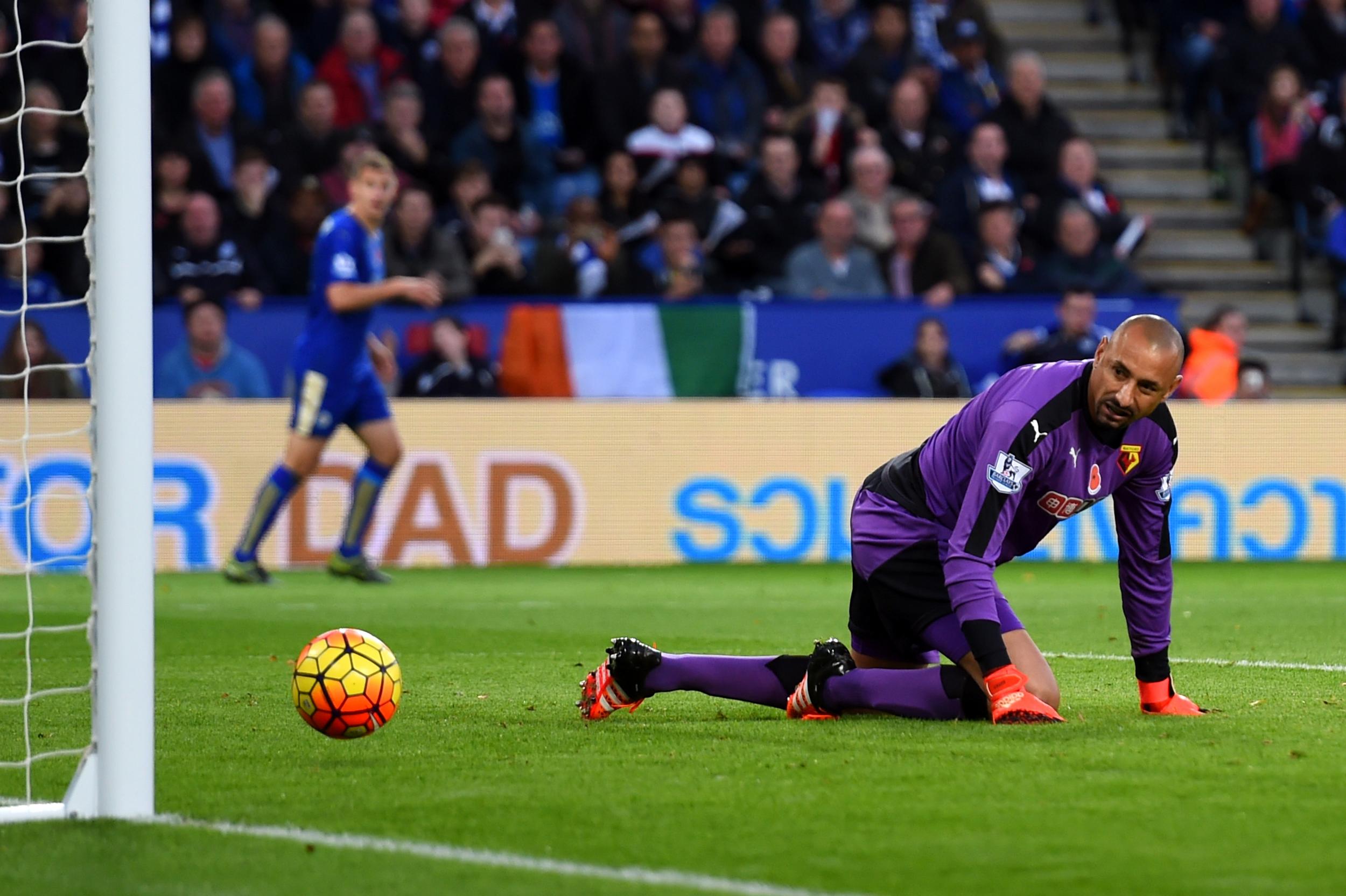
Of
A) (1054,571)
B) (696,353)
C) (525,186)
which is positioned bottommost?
(1054,571)

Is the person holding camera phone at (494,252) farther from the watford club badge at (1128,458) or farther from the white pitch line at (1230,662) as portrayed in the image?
the watford club badge at (1128,458)

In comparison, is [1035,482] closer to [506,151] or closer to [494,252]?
[494,252]

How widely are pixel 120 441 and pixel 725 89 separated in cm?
1213

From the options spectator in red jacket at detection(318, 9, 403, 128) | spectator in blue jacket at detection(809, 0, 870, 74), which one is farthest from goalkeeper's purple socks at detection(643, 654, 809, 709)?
spectator in blue jacket at detection(809, 0, 870, 74)

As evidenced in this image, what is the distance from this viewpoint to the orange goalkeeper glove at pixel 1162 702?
5.33 meters

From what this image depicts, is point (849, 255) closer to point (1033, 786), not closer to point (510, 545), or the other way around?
point (510, 545)

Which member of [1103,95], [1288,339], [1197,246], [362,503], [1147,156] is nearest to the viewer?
[362,503]

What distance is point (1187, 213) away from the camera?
16.8m

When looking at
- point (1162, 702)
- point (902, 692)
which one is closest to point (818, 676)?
point (902, 692)

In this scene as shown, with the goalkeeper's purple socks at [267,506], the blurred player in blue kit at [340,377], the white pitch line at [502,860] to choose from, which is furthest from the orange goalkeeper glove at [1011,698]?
the goalkeeper's purple socks at [267,506]

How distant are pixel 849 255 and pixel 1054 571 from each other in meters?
3.17

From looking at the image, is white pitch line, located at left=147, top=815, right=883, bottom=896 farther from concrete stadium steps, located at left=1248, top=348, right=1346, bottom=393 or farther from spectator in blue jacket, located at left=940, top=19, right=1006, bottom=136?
spectator in blue jacket, located at left=940, top=19, right=1006, bottom=136

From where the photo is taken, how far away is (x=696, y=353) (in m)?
12.7

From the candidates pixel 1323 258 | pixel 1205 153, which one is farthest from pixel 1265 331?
pixel 1205 153
